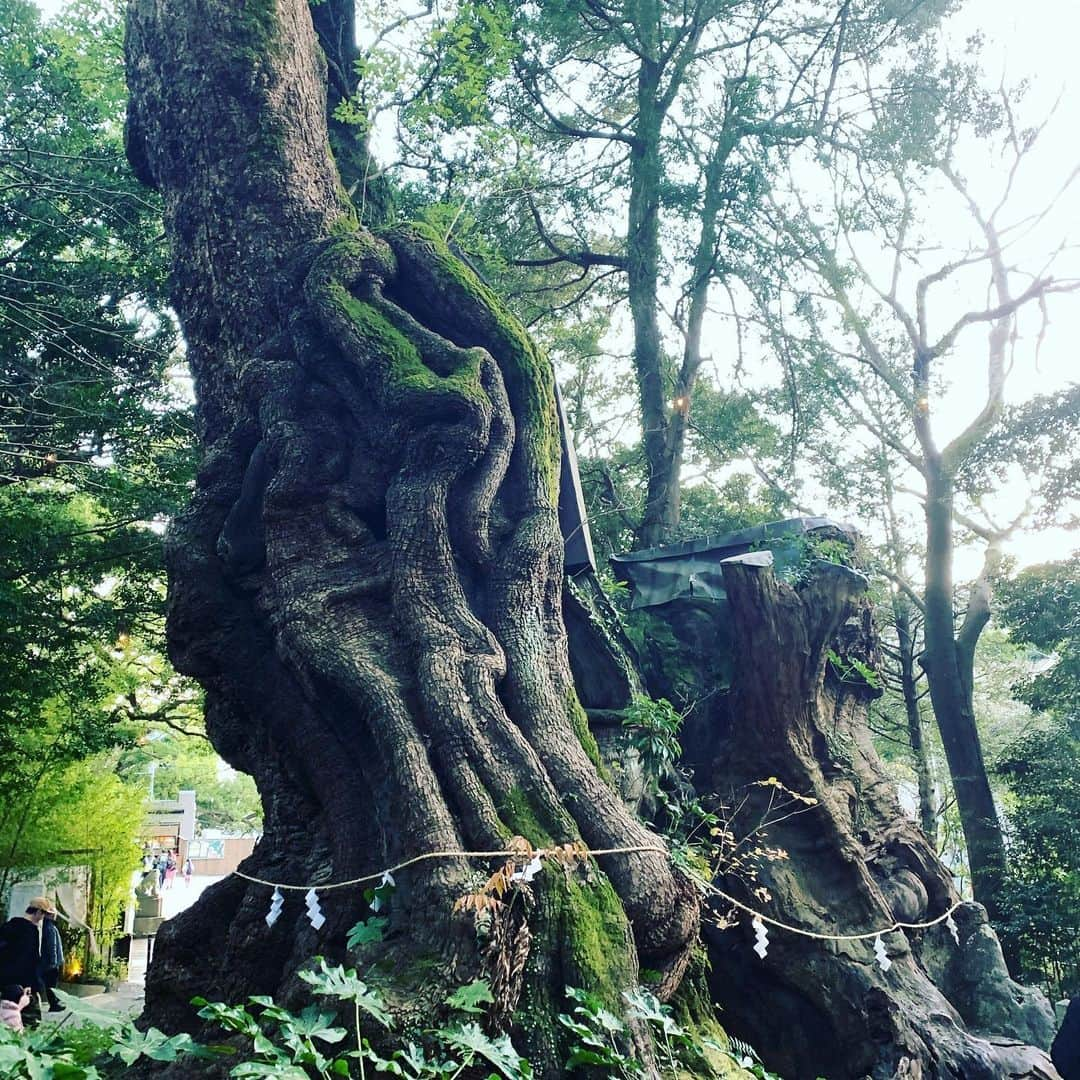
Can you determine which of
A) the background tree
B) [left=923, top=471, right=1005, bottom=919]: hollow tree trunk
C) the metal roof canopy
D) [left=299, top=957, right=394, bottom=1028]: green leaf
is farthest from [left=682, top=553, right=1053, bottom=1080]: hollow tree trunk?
[left=923, top=471, right=1005, bottom=919]: hollow tree trunk

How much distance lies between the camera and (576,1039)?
3.53 meters

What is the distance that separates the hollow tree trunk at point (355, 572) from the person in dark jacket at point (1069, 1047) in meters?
2.26

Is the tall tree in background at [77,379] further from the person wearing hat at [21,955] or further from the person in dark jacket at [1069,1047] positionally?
the person in dark jacket at [1069,1047]

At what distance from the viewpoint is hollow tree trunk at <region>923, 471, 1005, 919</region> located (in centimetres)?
1281

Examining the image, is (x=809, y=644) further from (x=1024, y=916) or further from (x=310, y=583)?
(x=1024, y=916)

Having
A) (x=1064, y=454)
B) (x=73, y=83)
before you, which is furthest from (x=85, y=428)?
(x=1064, y=454)

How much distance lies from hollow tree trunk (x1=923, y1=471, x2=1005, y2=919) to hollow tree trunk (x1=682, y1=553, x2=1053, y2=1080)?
551 centimetres

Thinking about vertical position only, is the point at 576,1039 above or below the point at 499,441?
below

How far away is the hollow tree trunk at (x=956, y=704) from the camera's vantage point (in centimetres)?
1281

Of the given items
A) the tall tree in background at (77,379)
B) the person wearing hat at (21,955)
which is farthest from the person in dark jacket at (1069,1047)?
the tall tree in background at (77,379)

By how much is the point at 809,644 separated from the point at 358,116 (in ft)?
17.6

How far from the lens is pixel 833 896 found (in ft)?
21.5

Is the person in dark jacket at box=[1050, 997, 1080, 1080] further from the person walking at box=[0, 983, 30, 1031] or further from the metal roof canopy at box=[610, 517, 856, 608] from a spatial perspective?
the person walking at box=[0, 983, 30, 1031]

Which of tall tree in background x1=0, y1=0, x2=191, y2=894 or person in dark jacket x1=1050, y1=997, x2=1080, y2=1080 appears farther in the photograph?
tall tree in background x1=0, y1=0, x2=191, y2=894
